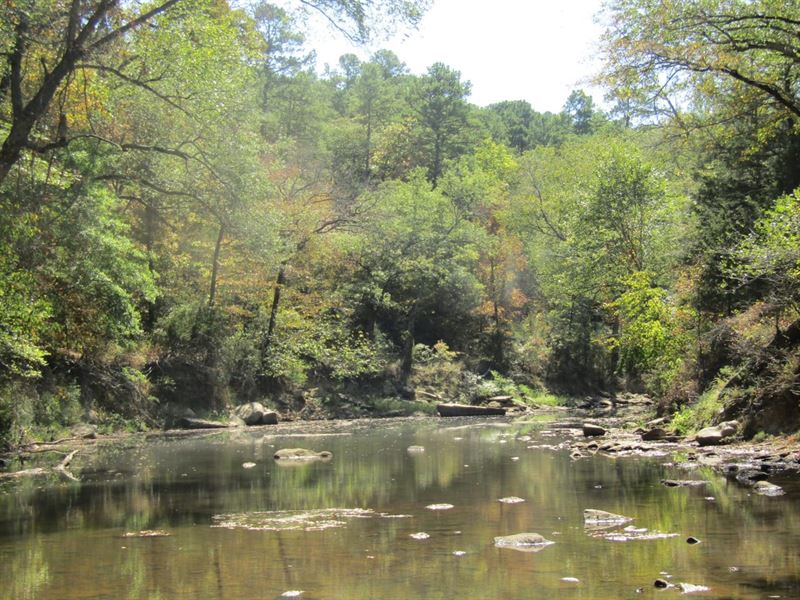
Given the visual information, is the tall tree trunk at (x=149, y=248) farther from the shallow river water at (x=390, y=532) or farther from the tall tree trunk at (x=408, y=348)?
the shallow river water at (x=390, y=532)

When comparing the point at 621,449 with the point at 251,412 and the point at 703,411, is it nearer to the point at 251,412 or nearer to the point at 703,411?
the point at 703,411

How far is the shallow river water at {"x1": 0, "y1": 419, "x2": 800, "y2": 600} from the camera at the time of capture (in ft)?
24.7

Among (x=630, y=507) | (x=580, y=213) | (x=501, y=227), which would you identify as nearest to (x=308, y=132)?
(x=501, y=227)

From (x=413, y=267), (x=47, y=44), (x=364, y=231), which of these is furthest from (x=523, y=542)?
(x=413, y=267)

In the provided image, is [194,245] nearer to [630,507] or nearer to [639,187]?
[639,187]

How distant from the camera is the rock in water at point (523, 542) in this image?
8938 mm

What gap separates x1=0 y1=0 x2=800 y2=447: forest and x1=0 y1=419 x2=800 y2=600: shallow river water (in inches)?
207

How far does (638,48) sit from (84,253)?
1467 centimetres

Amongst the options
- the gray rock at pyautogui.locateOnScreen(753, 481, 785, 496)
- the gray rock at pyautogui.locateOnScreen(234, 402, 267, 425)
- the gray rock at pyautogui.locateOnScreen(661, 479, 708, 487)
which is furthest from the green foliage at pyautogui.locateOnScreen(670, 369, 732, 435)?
the gray rock at pyautogui.locateOnScreen(234, 402, 267, 425)

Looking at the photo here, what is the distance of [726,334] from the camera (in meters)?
22.8

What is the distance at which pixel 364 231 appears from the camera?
4362cm

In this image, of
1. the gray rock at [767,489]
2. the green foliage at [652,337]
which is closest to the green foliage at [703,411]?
the green foliage at [652,337]

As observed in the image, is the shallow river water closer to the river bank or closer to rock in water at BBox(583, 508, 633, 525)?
Result: rock in water at BBox(583, 508, 633, 525)

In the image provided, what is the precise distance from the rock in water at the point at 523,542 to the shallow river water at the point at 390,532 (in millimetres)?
144
